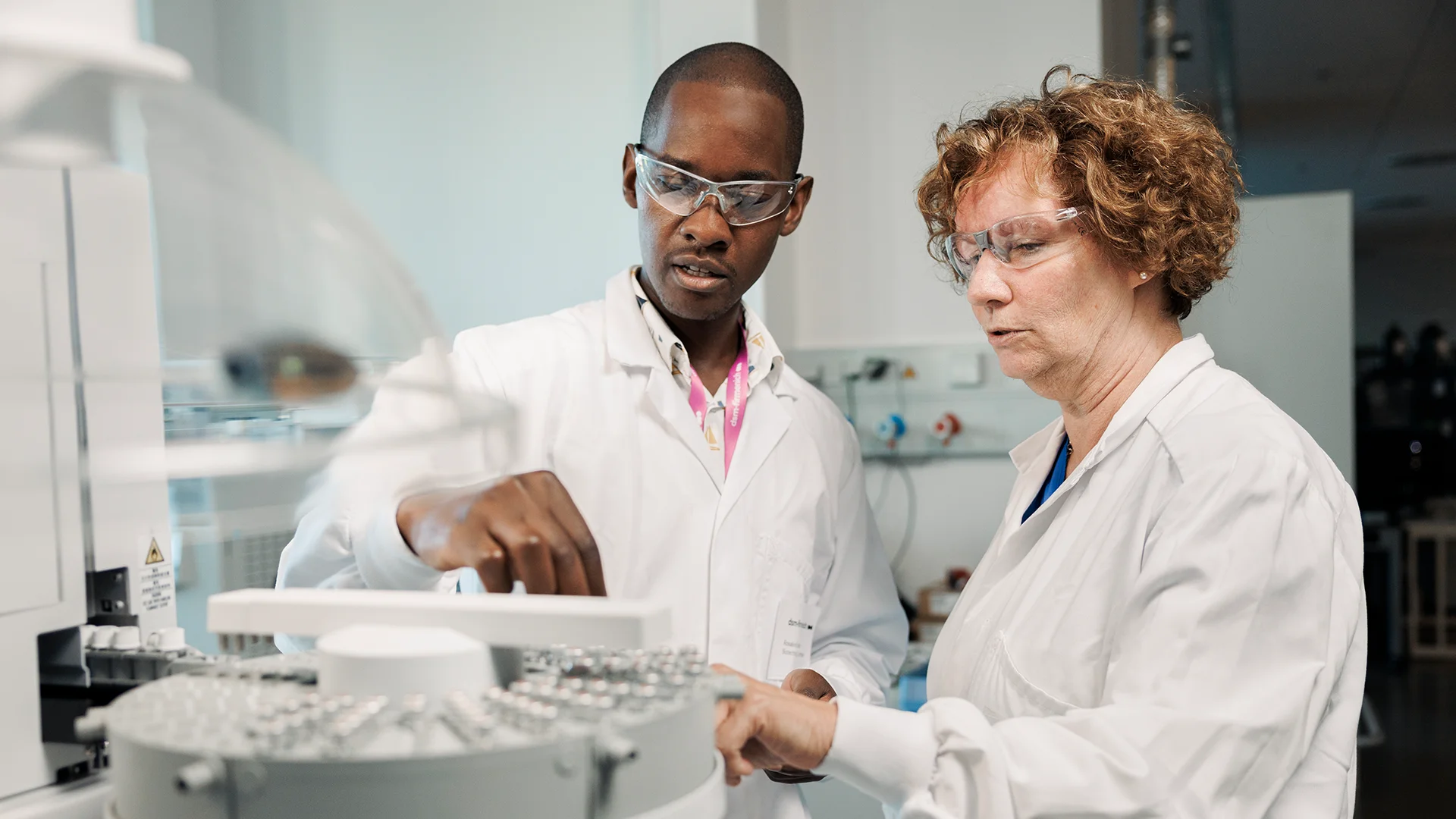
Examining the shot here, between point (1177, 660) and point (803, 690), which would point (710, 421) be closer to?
point (803, 690)

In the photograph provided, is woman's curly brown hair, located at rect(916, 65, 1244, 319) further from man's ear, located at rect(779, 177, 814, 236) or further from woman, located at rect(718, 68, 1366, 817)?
man's ear, located at rect(779, 177, 814, 236)

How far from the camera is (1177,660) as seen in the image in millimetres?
871

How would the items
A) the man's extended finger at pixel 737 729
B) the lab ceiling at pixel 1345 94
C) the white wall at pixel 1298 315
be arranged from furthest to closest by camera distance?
the lab ceiling at pixel 1345 94
the white wall at pixel 1298 315
the man's extended finger at pixel 737 729

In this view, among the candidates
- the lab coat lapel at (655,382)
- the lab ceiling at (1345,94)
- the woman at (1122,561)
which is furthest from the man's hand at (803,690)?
the lab ceiling at (1345,94)

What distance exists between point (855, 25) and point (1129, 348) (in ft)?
5.71

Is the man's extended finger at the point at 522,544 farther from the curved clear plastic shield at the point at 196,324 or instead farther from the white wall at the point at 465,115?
the white wall at the point at 465,115

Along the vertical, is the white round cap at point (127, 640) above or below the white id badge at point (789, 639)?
above

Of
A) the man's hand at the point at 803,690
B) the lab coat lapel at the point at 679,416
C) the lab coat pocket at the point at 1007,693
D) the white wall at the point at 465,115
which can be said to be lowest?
the man's hand at the point at 803,690

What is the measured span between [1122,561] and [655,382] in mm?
597

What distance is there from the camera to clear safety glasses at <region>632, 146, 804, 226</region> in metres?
1.26

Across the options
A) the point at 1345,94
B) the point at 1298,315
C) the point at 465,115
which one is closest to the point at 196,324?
the point at 465,115

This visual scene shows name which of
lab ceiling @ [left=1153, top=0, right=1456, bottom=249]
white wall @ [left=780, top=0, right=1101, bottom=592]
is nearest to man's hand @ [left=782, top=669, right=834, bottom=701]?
white wall @ [left=780, top=0, right=1101, bottom=592]

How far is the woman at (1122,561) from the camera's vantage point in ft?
2.85

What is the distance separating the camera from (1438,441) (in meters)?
7.99
